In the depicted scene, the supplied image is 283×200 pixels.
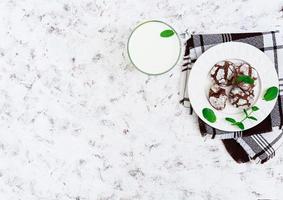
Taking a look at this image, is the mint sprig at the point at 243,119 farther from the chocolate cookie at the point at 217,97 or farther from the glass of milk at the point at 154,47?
the glass of milk at the point at 154,47

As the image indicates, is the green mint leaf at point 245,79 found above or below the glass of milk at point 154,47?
below

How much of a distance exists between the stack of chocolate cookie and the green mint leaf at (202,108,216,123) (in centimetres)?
2

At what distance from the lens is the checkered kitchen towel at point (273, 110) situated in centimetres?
107

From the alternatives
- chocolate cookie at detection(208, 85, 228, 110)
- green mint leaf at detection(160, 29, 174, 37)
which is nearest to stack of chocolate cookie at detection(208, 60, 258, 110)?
chocolate cookie at detection(208, 85, 228, 110)

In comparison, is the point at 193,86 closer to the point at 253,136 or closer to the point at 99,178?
the point at 253,136

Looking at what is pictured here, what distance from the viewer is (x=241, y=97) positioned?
103 centimetres

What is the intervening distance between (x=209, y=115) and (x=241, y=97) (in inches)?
3.1

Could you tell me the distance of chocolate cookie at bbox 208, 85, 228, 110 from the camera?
1032mm

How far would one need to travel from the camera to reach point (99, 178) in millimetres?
1128

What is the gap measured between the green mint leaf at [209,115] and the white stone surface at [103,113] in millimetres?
66

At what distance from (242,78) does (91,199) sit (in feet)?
1.49

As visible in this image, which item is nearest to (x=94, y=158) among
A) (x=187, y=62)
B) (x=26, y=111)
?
(x=26, y=111)

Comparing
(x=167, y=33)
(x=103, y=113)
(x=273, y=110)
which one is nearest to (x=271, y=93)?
(x=273, y=110)

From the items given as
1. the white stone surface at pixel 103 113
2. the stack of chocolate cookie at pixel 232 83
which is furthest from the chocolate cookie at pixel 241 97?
the white stone surface at pixel 103 113
